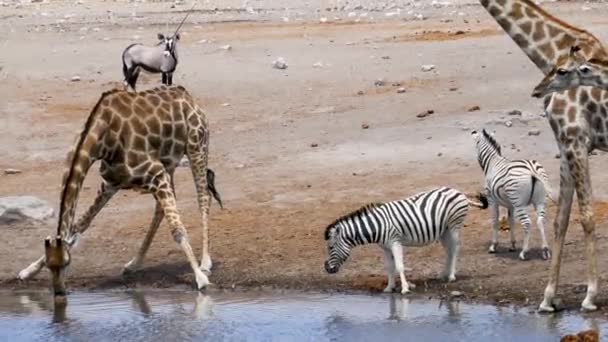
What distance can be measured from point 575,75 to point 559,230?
1609 millimetres

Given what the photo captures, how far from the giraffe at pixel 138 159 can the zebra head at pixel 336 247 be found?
3.38ft

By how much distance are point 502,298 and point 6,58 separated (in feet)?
51.0

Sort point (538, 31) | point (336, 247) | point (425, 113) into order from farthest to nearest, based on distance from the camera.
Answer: point (425, 113) < point (336, 247) < point (538, 31)

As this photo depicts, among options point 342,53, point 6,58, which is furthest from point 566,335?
point 6,58

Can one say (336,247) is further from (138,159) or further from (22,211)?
(22,211)

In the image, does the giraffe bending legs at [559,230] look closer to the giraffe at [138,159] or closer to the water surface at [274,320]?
the water surface at [274,320]

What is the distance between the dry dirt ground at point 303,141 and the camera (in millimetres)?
12203

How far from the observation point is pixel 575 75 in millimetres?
9336

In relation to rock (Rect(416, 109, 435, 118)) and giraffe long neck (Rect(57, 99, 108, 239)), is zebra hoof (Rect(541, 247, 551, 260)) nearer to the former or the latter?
giraffe long neck (Rect(57, 99, 108, 239))

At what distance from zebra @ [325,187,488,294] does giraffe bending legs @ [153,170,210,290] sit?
1.03 m

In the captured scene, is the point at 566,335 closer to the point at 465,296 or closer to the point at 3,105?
the point at 465,296

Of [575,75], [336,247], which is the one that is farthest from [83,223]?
[575,75]

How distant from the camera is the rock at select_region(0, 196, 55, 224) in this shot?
14.0 meters

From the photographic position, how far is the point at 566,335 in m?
9.57
